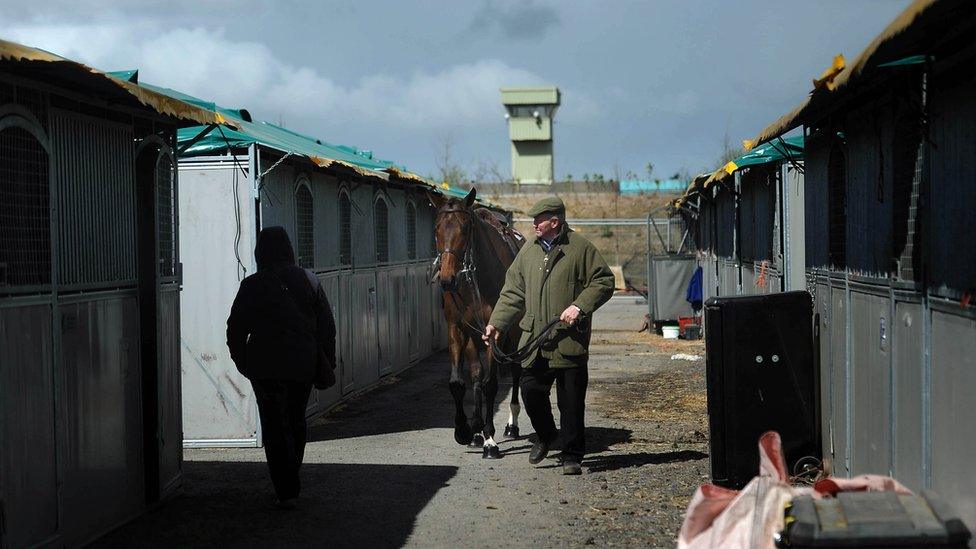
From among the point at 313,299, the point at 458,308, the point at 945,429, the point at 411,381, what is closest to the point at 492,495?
the point at 313,299

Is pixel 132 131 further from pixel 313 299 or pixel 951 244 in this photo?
pixel 951 244

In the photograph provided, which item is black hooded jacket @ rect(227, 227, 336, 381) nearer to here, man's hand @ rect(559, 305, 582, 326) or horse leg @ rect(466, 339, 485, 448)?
man's hand @ rect(559, 305, 582, 326)

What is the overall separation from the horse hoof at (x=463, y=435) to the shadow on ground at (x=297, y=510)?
3.42ft

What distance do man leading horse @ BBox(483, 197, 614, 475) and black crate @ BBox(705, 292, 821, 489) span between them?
1.27 meters

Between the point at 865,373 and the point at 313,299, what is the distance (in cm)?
392

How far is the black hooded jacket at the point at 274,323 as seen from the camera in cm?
870

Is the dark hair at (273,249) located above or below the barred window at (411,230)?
below

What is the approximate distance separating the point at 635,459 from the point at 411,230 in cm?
1150

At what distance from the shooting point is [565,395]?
10.2 meters

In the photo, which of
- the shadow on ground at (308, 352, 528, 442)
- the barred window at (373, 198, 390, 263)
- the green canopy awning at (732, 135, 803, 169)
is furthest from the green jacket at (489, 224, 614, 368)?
the barred window at (373, 198, 390, 263)

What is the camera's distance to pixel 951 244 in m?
5.54

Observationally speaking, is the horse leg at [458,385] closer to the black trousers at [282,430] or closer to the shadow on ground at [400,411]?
the shadow on ground at [400,411]

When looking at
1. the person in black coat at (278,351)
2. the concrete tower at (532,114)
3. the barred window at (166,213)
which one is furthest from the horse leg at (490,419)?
the concrete tower at (532,114)

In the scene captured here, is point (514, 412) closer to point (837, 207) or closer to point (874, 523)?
point (837, 207)
